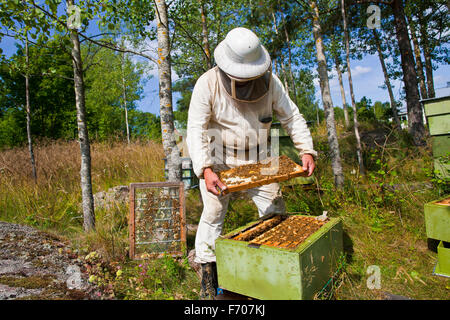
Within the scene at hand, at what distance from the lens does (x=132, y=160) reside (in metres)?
6.64

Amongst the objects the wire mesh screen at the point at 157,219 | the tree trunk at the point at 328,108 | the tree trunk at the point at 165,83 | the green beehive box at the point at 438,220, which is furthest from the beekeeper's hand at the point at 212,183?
the tree trunk at the point at 328,108

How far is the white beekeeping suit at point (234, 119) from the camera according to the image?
2.19 m

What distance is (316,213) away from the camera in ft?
11.9

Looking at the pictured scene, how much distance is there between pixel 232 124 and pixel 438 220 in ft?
6.47

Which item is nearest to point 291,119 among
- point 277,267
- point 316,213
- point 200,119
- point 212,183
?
point 200,119

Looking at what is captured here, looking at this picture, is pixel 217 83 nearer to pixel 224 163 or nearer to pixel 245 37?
pixel 245 37

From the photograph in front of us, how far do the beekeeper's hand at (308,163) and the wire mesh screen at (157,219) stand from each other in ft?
4.84

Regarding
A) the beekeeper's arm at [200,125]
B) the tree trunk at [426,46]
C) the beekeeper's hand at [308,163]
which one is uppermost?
the tree trunk at [426,46]

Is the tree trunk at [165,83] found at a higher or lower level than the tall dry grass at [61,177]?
higher

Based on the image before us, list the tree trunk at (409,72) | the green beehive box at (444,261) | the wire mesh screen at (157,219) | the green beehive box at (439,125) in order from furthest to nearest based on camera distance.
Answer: the tree trunk at (409,72) < the green beehive box at (439,125) < the wire mesh screen at (157,219) < the green beehive box at (444,261)

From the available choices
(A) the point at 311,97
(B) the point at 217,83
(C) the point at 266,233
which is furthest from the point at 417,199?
(A) the point at 311,97

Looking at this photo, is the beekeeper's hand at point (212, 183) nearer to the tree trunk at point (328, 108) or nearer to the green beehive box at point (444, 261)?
the green beehive box at point (444, 261)

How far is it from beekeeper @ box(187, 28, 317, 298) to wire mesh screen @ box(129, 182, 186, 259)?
695 mm
